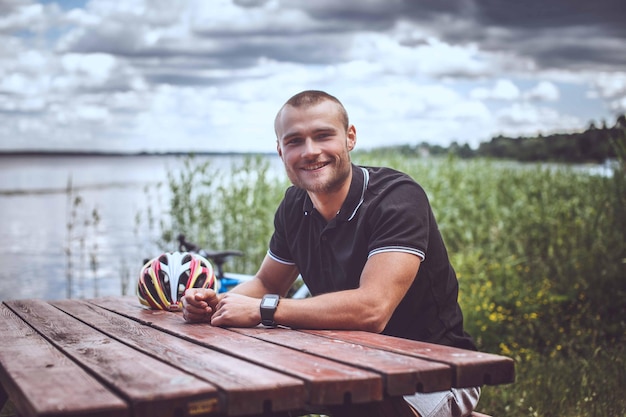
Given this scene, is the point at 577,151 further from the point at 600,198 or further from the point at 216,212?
the point at 216,212

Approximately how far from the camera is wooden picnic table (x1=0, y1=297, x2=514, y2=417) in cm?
158

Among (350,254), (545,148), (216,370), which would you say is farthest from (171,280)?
(545,148)

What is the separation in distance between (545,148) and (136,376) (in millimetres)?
A: 9752

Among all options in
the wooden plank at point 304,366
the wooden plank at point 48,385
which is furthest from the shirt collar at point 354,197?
the wooden plank at point 48,385

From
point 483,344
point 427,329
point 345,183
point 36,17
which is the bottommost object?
point 483,344

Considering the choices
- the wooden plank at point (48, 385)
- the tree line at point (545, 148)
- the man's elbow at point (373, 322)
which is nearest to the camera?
the wooden plank at point (48, 385)

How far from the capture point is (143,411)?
60.6 inches

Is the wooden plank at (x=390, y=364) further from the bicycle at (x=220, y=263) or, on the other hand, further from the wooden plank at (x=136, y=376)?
the bicycle at (x=220, y=263)

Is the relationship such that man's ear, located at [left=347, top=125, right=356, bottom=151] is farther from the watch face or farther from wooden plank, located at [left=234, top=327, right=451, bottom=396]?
wooden plank, located at [left=234, top=327, right=451, bottom=396]

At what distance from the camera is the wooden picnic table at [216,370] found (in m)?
1.58

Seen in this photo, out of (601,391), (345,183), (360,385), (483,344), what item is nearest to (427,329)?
(345,183)

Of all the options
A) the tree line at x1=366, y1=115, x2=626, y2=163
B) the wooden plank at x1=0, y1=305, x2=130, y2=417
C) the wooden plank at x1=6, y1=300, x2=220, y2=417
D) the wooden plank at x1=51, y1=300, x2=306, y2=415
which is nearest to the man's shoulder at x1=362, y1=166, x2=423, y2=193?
the wooden plank at x1=51, y1=300, x2=306, y2=415

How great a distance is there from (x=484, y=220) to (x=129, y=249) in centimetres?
689

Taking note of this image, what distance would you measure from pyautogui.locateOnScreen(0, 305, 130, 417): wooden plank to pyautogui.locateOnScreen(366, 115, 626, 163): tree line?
5.94 m
